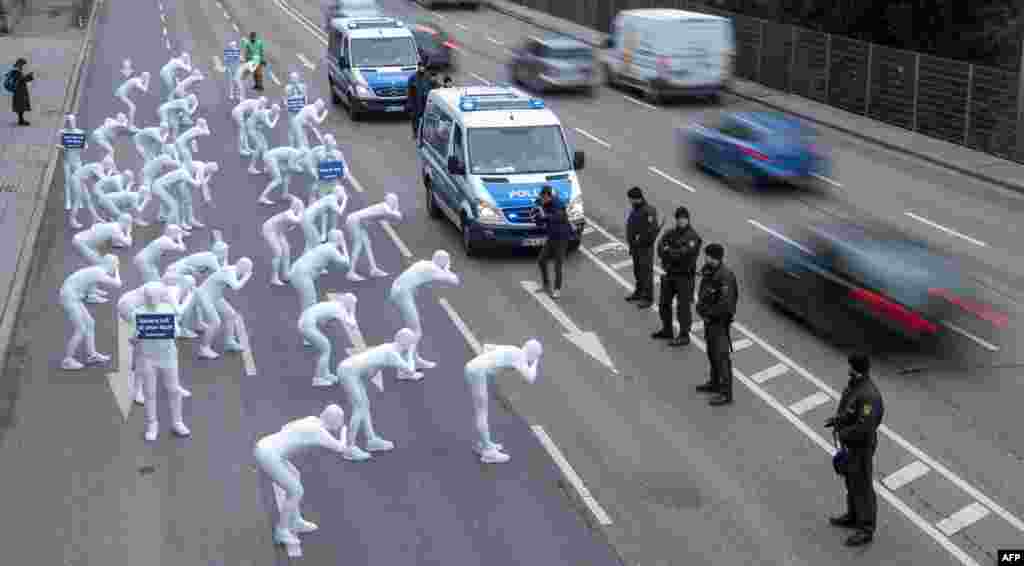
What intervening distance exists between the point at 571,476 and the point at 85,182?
1522 cm

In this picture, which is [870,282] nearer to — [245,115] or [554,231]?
[554,231]

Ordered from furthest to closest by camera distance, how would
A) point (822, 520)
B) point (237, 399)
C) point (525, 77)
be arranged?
point (525, 77), point (237, 399), point (822, 520)

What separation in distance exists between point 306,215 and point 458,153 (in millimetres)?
3616

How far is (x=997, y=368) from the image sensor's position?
18922 mm

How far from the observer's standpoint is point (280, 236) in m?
22.6

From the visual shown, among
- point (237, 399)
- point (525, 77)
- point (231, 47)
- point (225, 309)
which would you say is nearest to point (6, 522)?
point (237, 399)

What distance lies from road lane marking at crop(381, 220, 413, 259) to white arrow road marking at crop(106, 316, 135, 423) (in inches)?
221

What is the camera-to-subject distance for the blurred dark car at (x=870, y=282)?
18219 mm

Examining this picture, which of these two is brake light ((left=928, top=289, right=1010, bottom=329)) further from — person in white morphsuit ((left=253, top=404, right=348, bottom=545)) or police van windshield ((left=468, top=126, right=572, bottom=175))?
person in white morphsuit ((left=253, top=404, right=348, bottom=545))

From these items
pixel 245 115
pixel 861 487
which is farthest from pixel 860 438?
pixel 245 115

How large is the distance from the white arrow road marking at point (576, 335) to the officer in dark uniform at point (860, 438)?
5.60 meters

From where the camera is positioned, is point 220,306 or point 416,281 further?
point 220,306

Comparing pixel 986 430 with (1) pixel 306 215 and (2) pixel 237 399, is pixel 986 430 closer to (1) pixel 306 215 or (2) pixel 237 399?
(2) pixel 237 399

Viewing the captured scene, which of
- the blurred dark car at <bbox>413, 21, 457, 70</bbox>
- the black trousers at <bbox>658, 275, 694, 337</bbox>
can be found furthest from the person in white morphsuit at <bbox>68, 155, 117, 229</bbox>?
the blurred dark car at <bbox>413, 21, 457, 70</bbox>
